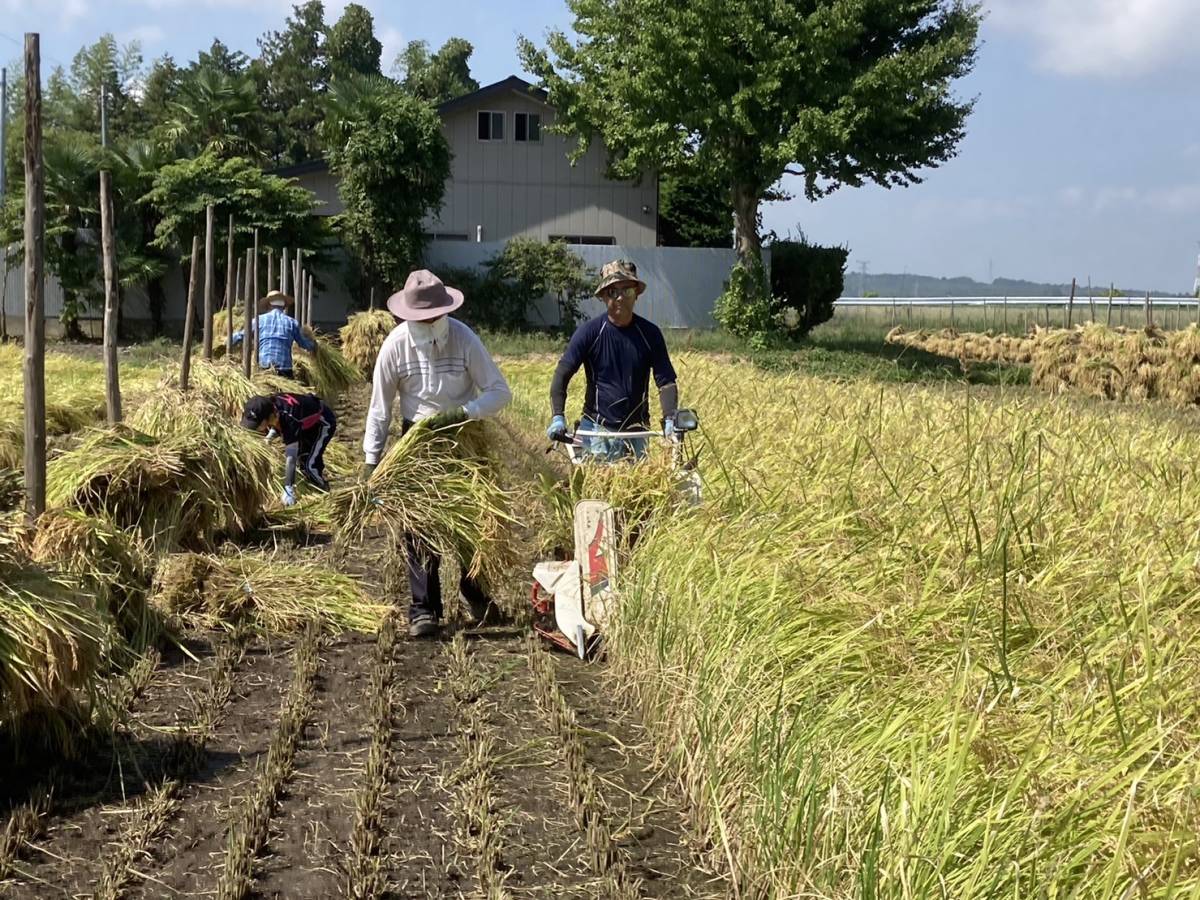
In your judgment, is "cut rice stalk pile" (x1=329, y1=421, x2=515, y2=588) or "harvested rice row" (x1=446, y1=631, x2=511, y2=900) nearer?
"harvested rice row" (x1=446, y1=631, x2=511, y2=900)

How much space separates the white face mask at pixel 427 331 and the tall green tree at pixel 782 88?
18903 mm

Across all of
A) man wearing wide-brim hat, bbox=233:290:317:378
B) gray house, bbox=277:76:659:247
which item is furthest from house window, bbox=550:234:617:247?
man wearing wide-brim hat, bbox=233:290:317:378

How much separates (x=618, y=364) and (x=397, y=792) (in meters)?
2.87

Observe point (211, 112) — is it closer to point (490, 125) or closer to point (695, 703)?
point (490, 125)

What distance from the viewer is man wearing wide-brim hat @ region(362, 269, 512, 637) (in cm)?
602

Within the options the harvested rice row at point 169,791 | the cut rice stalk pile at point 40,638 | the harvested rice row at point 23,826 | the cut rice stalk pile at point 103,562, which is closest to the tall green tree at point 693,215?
the cut rice stalk pile at point 103,562

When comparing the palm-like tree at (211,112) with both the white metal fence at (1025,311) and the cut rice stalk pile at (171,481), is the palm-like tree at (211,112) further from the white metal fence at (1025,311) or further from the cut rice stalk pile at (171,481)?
the cut rice stalk pile at (171,481)

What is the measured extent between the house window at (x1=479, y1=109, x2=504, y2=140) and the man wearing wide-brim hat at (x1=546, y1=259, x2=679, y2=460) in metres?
26.5

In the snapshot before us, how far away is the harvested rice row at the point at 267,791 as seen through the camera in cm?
343

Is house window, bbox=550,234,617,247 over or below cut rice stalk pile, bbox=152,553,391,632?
over

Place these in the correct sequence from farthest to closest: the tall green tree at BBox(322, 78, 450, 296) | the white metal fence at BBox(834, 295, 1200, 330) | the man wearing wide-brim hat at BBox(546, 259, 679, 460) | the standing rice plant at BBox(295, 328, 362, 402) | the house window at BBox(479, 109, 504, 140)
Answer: the white metal fence at BBox(834, 295, 1200, 330) → the house window at BBox(479, 109, 504, 140) → the tall green tree at BBox(322, 78, 450, 296) → the standing rice plant at BBox(295, 328, 362, 402) → the man wearing wide-brim hat at BBox(546, 259, 679, 460)

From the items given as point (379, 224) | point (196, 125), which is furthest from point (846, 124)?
point (196, 125)

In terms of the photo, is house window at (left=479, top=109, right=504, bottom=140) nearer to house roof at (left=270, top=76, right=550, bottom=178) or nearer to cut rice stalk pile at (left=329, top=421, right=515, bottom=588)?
house roof at (left=270, top=76, right=550, bottom=178)

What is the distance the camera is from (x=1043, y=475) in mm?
5082
